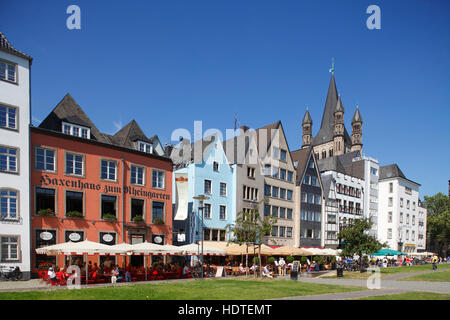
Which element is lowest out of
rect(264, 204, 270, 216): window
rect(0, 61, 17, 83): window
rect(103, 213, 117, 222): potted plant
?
rect(264, 204, 270, 216): window

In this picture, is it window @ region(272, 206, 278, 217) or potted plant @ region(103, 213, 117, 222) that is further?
Result: window @ region(272, 206, 278, 217)

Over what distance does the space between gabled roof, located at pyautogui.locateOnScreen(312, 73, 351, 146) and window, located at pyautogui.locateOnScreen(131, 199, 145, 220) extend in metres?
115

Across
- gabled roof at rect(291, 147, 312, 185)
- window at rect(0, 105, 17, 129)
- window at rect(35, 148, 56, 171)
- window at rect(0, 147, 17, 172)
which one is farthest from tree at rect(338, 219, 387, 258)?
window at rect(0, 105, 17, 129)

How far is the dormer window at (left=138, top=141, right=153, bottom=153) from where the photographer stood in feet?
130

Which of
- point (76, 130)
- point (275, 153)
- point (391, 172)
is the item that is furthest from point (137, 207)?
point (391, 172)

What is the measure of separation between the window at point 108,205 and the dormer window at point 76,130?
18.2ft

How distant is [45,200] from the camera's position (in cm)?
3142

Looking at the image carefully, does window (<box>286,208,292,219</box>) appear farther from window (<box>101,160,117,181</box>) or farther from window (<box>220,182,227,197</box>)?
window (<box>101,160,117,181</box>)

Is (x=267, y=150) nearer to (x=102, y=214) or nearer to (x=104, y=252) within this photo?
(x=102, y=214)

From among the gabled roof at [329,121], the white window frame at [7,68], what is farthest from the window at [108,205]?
the gabled roof at [329,121]

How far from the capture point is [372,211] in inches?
3051

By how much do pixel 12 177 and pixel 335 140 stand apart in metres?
123

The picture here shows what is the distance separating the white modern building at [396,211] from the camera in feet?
269

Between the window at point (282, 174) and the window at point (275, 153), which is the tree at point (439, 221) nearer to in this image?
the window at point (282, 174)
